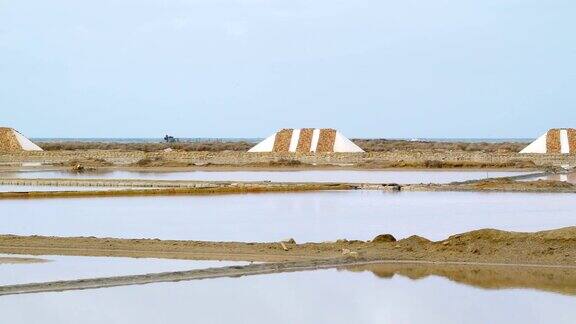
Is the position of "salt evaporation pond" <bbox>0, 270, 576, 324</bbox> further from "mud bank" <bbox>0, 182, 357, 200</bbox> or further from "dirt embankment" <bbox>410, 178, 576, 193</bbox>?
"dirt embankment" <bbox>410, 178, 576, 193</bbox>

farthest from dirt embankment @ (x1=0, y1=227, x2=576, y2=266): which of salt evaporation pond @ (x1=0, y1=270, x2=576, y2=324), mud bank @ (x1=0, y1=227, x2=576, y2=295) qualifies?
salt evaporation pond @ (x1=0, y1=270, x2=576, y2=324)

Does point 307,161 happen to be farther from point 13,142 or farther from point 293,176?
point 13,142

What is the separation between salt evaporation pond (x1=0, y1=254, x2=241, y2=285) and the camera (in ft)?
32.3

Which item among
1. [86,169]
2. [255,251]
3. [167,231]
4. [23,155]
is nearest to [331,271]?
[255,251]

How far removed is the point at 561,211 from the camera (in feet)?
60.0

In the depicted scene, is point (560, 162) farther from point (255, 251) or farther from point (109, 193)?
point (255, 251)

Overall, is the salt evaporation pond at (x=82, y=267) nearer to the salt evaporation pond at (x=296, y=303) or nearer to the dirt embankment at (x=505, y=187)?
the salt evaporation pond at (x=296, y=303)

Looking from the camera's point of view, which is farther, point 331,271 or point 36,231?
point 36,231

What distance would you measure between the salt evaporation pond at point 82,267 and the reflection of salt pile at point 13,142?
159 feet

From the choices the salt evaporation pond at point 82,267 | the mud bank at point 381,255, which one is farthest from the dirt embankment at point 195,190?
the salt evaporation pond at point 82,267

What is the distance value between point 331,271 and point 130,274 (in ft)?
6.48

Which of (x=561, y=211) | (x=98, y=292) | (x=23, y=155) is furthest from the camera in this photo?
(x=23, y=155)

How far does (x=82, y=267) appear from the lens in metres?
10.6

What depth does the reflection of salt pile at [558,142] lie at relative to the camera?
52.2 metres
